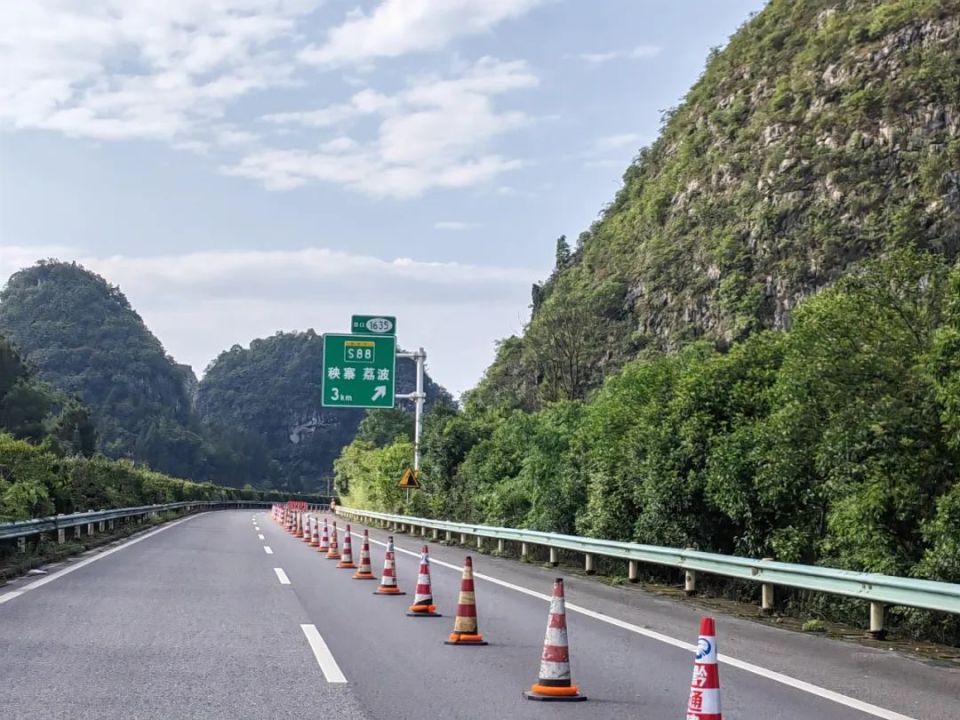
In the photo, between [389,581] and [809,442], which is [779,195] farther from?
[389,581]

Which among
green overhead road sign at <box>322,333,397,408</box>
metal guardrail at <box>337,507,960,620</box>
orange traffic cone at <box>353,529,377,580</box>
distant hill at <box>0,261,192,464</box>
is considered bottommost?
orange traffic cone at <box>353,529,377,580</box>

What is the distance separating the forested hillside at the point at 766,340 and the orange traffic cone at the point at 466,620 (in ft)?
15.2

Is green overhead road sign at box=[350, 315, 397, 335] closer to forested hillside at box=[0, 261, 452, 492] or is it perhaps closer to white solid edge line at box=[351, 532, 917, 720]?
white solid edge line at box=[351, 532, 917, 720]

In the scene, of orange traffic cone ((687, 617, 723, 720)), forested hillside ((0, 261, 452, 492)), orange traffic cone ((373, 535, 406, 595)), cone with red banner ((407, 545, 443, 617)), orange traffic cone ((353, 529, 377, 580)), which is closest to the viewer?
orange traffic cone ((687, 617, 723, 720))

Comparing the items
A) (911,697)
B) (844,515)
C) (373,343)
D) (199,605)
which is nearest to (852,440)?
(844,515)

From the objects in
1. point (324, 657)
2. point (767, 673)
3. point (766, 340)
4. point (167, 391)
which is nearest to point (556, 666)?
point (767, 673)

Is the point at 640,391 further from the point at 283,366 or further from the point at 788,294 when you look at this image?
the point at 283,366

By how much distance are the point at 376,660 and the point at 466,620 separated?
1.46 metres

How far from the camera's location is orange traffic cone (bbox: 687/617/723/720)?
5.87m

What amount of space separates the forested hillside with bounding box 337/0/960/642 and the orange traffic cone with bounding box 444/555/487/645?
4.63 metres

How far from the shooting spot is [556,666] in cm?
836

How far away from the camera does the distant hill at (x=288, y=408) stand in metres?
172

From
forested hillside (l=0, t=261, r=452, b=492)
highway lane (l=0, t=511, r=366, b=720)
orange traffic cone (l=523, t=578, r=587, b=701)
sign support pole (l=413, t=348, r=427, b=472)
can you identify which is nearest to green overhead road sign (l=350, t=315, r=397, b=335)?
sign support pole (l=413, t=348, r=427, b=472)

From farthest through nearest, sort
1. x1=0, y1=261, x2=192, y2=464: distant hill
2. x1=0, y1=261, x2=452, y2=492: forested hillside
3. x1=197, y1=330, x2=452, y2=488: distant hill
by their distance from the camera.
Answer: x1=197, y1=330, x2=452, y2=488: distant hill < x1=0, y1=261, x2=452, y2=492: forested hillside < x1=0, y1=261, x2=192, y2=464: distant hill
